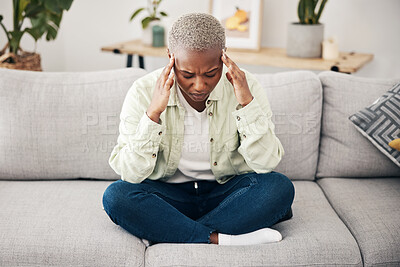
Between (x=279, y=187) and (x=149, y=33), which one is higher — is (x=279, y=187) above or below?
below

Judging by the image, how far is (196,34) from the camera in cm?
135

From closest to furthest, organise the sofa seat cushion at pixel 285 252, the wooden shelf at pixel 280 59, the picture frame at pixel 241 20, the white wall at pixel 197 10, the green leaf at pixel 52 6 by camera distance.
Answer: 1. the sofa seat cushion at pixel 285 252
2. the green leaf at pixel 52 6
3. the wooden shelf at pixel 280 59
4. the picture frame at pixel 241 20
5. the white wall at pixel 197 10

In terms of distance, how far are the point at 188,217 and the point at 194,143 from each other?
0.24 m

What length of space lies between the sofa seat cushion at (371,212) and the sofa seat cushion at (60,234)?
0.69 m

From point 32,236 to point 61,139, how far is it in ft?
1.52

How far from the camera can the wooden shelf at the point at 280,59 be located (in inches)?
98.1

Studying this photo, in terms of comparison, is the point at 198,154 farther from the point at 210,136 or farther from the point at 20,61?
the point at 20,61

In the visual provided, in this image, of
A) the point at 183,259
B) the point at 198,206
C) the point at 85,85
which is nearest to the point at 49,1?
the point at 85,85

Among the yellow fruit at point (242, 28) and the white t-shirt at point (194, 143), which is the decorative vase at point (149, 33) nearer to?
the yellow fruit at point (242, 28)

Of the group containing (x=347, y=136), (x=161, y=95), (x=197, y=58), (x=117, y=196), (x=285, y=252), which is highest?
(x=197, y=58)

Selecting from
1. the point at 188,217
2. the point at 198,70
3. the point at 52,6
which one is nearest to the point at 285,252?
the point at 188,217

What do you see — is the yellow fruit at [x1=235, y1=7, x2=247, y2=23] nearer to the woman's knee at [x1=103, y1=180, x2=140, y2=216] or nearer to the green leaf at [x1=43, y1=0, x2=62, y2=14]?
the green leaf at [x1=43, y1=0, x2=62, y2=14]

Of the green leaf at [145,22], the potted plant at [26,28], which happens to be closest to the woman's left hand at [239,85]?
the potted plant at [26,28]

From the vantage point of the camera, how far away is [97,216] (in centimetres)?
156
